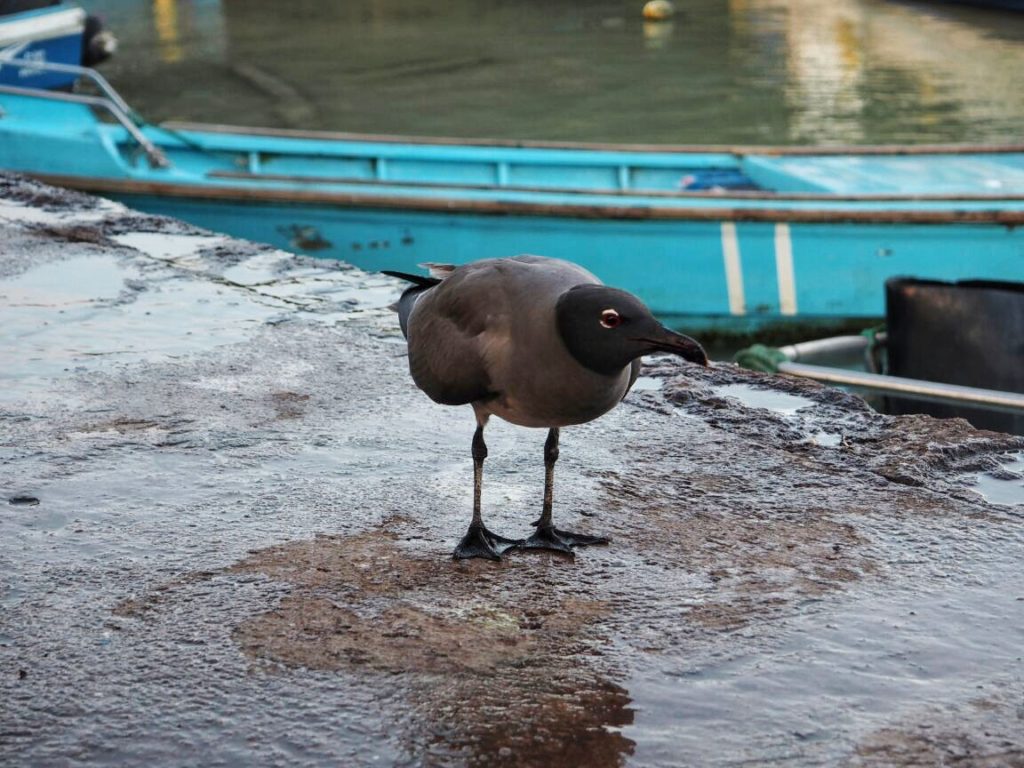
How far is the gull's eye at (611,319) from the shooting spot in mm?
2773

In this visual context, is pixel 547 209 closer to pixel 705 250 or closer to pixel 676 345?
pixel 705 250

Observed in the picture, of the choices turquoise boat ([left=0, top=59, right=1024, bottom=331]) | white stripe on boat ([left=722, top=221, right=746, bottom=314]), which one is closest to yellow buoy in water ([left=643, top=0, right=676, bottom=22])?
turquoise boat ([left=0, top=59, right=1024, bottom=331])

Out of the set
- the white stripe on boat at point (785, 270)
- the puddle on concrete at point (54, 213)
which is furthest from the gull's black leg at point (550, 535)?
Answer: the white stripe on boat at point (785, 270)

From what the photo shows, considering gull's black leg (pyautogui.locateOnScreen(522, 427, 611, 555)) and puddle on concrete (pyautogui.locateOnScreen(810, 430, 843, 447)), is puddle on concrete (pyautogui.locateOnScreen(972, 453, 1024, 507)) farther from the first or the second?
gull's black leg (pyautogui.locateOnScreen(522, 427, 611, 555))

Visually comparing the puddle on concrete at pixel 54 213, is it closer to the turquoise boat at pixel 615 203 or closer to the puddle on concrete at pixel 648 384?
the puddle on concrete at pixel 648 384

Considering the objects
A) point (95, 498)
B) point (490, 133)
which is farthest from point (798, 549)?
point (490, 133)

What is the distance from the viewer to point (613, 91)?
21.7 meters

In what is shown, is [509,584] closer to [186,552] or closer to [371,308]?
[186,552]

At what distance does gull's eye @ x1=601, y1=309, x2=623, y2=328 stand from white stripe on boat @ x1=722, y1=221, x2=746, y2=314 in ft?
21.9

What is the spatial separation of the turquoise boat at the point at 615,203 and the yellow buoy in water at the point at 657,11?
18.7 metres

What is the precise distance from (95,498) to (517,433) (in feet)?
3.77

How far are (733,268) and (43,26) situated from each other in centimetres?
936

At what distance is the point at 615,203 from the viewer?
30.8 ft

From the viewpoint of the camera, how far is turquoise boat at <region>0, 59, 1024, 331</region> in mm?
9211
